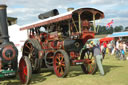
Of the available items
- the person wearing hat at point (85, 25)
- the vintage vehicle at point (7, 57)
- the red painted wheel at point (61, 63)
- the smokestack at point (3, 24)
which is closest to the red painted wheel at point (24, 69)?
the vintage vehicle at point (7, 57)

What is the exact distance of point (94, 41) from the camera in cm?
666

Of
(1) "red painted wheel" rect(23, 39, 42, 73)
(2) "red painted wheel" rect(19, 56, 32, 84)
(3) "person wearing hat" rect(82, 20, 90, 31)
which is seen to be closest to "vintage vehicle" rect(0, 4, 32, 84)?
(2) "red painted wheel" rect(19, 56, 32, 84)

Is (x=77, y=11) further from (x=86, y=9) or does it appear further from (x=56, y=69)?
(x=56, y=69)

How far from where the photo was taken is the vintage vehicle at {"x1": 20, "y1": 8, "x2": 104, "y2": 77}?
6.33 metres

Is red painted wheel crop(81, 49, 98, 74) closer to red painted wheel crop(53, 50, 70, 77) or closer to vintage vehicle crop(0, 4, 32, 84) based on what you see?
red painted wheel crop(53, 50, 70, 77)

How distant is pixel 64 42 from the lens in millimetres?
6539

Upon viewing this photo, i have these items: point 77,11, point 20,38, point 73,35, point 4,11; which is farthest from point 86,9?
point 20,38

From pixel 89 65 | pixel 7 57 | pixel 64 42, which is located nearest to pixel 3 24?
pixel 7 57

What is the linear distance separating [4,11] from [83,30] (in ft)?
8.96

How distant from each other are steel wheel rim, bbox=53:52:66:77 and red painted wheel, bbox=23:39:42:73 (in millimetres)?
753

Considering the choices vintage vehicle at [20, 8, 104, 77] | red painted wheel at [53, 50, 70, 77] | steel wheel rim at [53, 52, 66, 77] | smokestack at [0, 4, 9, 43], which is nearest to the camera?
smokestack at [0, 4, 9, 43]

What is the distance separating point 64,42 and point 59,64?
807 millimetres

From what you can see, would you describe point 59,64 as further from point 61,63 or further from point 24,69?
point 24,69

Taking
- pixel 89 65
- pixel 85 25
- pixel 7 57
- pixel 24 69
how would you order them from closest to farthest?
pixel 7 57 < pixel 24 69 < pixel 85 25 < pixel 89 65
